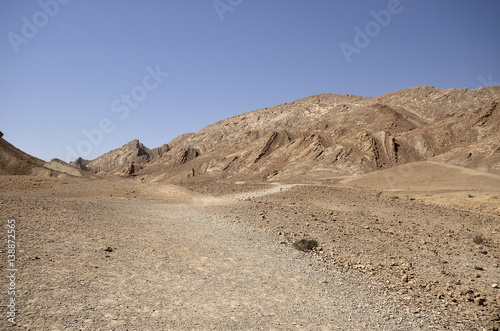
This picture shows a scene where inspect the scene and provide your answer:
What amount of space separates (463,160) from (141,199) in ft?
135

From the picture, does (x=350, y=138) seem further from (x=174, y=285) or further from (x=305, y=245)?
(x=174, y=285)

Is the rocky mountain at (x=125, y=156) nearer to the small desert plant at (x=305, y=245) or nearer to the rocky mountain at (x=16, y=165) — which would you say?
the rocky mountain at (x=16, y=165)

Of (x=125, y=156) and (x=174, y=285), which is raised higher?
(x=125, y=156)

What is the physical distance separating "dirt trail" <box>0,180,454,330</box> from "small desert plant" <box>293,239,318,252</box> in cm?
29

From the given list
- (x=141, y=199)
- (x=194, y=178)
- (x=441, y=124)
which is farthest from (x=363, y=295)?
(x=194, y=178)

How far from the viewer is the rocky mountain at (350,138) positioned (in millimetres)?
50812

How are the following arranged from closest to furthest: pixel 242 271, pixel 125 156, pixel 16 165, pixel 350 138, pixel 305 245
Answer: pixel 242 271 < pixel 305 245 < pixel 16 165 < pixel 350 138 < pixel 125 156

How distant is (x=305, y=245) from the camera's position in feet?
31.9

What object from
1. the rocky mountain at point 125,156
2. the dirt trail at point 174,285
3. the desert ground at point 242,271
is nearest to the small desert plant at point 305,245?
the desert ground at point 242,271

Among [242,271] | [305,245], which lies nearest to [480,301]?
[305,245]

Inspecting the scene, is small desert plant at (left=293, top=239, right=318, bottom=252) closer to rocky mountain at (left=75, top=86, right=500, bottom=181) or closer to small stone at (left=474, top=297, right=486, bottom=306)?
small stone at (left=474, top=297, right=486, bottom=306)

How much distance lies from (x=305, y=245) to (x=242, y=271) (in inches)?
113

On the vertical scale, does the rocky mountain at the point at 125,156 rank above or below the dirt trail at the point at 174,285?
above

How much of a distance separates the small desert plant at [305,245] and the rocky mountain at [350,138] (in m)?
37.4
